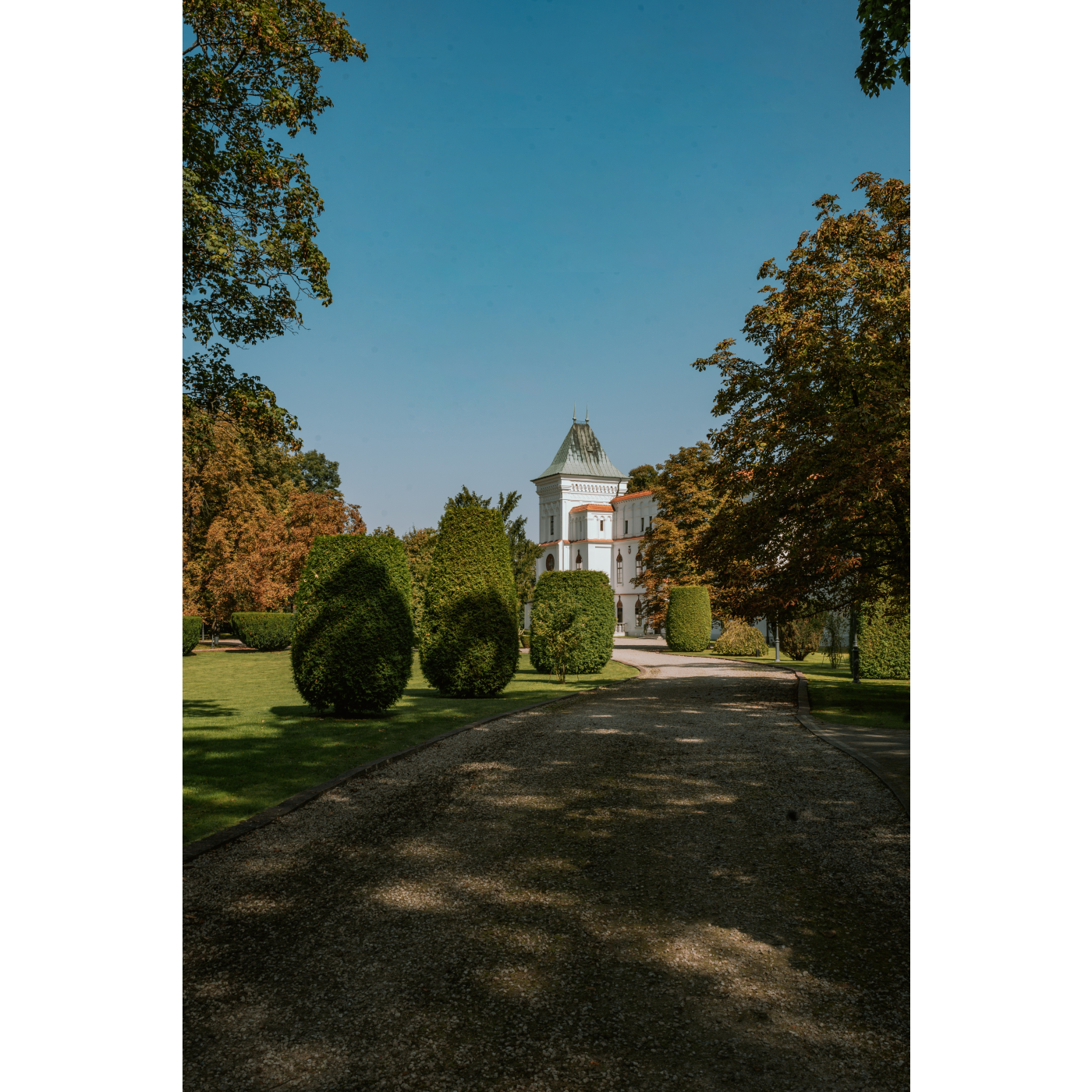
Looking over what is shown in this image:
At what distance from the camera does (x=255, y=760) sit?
871 cm

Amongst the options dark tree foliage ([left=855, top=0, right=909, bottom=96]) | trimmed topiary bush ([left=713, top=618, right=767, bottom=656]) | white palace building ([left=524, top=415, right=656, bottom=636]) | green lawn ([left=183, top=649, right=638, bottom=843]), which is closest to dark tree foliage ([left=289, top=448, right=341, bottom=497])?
white palace building ([left=524, top=415, right=656, bottom=636])

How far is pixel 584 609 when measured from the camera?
1992 cm

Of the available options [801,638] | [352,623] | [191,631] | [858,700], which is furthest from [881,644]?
[191,631]

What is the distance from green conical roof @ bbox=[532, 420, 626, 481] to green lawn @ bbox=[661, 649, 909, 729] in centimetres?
6190

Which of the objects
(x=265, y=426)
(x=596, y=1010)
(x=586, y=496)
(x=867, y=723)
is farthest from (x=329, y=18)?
(x=586, y=496)

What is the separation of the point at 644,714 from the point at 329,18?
10370 mm

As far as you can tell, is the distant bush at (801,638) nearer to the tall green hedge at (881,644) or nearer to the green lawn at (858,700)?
the green lawn at (858,700)

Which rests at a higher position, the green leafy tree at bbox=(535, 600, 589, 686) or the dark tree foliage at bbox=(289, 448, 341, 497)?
the dark tree foliage at bbox=(289, 448, 341, 497)

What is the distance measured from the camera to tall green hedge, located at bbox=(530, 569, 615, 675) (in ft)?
64.6

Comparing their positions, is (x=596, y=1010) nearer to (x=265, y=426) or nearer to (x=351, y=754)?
(x=351, y=754)

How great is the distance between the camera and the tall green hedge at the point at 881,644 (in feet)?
59.9

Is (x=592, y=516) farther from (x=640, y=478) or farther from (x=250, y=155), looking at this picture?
(x=250, y=155)

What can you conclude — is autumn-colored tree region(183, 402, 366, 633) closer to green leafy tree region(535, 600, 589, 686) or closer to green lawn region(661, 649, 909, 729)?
green leafy tree region(535, 600, 589, 686)

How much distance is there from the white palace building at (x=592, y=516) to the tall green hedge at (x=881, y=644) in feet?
157
